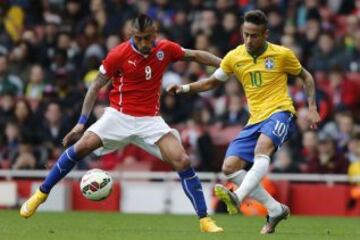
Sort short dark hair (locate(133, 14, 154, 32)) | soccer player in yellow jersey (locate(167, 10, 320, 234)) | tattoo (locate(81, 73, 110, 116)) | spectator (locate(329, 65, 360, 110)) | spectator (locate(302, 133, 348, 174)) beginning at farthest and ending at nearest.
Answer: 1. spectator (locate(329, 65, 360, 110))
2. spectator (locate(302, 133, 348, 174))
3. tattoo (locate(81, 73, 110, 116))
4. short dark hair (locate(133, 14, 154, 32))
5. soccer player in yellow jersey (locate(167, 10, 320, 234))

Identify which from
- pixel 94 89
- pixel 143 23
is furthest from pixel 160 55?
pixel 94 89

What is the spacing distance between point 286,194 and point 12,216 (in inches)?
188

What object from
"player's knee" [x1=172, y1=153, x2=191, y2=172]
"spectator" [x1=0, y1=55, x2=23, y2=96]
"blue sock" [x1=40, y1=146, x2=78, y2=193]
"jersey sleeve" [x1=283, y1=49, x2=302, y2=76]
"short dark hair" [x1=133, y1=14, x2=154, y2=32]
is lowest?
"spectator" [x1=0, y1=55, x2=23, y2=96]

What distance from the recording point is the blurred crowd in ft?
66.2

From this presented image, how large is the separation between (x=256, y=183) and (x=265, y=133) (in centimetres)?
62

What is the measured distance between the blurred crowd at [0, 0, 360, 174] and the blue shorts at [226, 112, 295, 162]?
646cm

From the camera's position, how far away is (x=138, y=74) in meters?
13.5

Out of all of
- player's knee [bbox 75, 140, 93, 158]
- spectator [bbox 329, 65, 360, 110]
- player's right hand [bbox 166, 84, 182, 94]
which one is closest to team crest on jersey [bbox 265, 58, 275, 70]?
player's right hand [bbox 166, 84, 182, 94]

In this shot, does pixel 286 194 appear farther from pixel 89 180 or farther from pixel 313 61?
pixel 89 180

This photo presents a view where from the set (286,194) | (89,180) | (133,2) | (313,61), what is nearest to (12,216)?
(89,180)

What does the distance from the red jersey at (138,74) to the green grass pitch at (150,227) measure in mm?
1349

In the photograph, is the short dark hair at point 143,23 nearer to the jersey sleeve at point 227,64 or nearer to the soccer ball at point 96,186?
the jersey sleeve at point 227,64

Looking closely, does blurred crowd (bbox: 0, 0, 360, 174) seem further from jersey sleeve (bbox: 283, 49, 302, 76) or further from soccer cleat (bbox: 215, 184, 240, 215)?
soccer cleat (bbox: 215, 184, 240, 215)

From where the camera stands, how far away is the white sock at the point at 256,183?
12.1 m
